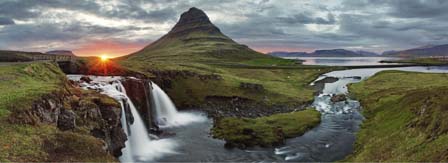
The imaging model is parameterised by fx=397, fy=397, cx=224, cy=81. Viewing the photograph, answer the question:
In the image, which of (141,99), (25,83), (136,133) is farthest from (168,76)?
(25,83)

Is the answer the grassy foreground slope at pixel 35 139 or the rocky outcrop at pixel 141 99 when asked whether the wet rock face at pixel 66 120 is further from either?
the rocky outcrop at pixel 141 99

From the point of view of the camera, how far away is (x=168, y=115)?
82500 mm

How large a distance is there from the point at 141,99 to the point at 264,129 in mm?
23634

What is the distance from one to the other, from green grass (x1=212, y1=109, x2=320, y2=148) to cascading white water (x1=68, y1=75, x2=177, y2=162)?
9227mm

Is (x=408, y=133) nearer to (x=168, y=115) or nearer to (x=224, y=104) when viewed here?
(x=168, y=115)

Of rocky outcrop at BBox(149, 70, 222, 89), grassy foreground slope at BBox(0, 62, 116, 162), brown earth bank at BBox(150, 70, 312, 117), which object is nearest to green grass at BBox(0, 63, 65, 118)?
grassy foreground slope at BBox(0, 62, 116, 162)

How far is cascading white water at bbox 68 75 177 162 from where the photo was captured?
51531mm

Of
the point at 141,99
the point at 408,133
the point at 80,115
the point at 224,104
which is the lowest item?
the point at 224,104

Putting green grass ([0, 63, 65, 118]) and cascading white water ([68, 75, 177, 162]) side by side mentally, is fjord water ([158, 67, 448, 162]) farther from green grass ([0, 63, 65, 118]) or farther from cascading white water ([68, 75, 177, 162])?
green grass ([0, 63, 65, 118])

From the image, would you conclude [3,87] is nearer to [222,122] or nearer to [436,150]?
[222,122]

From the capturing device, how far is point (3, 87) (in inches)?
1907

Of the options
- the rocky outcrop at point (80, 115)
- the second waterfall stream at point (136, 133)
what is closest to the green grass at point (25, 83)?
the rocky outcrop at point (80, 115)

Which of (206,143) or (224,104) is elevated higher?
(224,104)

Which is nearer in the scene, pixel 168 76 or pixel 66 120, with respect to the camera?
pixel 66 120
